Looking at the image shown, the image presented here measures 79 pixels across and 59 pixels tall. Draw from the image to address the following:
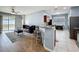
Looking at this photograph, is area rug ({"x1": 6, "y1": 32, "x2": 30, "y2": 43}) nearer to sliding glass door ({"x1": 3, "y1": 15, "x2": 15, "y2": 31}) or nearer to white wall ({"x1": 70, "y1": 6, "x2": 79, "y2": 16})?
sliding glass door ({"x1": 3, "y1": 15, "x2": 15, "y2": 31})

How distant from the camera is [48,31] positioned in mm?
2580

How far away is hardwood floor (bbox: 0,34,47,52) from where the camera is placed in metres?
2.39

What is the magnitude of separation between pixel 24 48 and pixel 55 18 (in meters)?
1.12

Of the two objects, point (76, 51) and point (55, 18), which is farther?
point (55, 18)

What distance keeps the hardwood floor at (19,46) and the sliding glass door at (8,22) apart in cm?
23

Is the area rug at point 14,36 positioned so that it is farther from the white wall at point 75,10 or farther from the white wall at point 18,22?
the white wall at point 75,10

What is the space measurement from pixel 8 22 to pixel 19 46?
70cm

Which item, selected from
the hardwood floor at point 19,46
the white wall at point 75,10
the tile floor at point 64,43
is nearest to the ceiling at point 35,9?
the white wall at point 75,10

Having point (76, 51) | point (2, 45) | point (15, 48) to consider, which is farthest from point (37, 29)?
point (76, 51)

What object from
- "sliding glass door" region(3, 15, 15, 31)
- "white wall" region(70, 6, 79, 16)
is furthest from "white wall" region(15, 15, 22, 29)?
"white wall" region(70, 6, 79, 16)

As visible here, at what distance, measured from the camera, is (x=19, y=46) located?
7.98 feet

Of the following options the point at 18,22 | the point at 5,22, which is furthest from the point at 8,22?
the point at 18,22

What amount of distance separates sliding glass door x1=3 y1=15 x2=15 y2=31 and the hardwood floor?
0.23 meters
